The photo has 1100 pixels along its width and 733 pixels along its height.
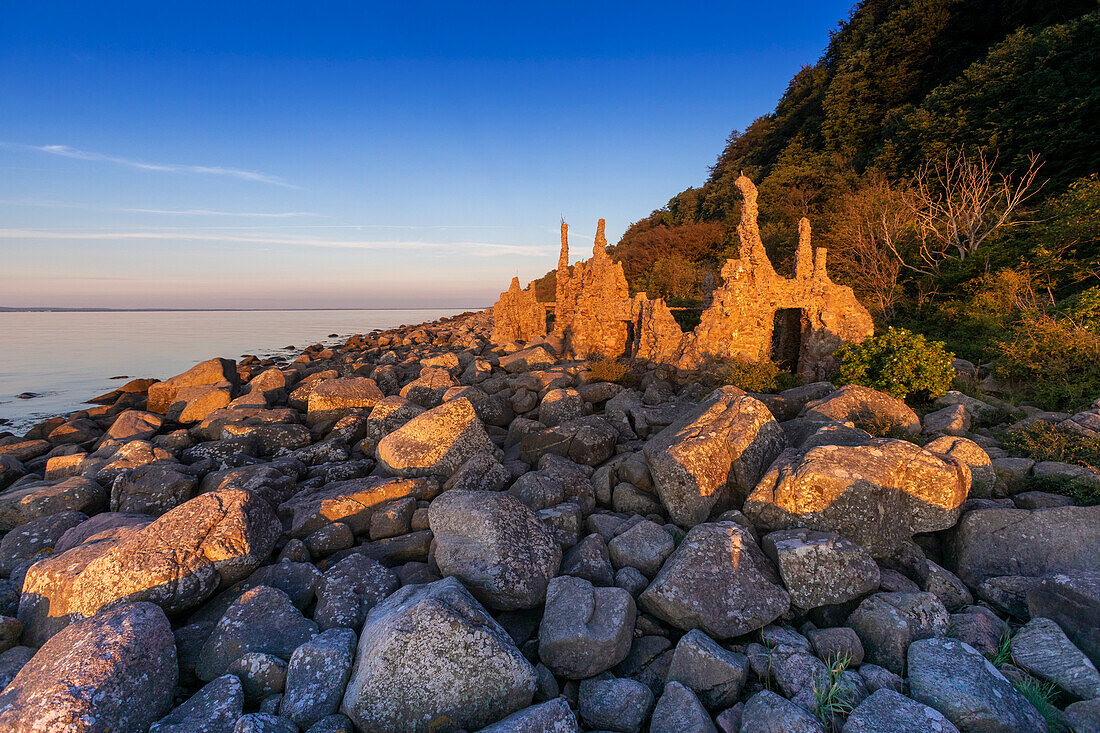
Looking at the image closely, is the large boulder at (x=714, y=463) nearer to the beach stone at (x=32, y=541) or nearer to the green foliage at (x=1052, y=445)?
the green foliage at (x=1052, y=445)

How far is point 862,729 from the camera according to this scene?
3738mm

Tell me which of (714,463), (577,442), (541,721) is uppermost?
(714,463)

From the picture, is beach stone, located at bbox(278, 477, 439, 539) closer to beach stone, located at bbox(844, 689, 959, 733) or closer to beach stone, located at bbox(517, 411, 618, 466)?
beach stone, located at bbox(517, 411, 618, 466)

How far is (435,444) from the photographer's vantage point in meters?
9.49

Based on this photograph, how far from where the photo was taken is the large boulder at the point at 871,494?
5.90m

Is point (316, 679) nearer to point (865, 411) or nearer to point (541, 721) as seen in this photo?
point (541, 721)

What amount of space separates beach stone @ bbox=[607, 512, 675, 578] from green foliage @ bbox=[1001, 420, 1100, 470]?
654 cm

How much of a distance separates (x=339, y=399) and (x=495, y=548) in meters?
10.8

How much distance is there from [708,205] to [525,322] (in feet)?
104

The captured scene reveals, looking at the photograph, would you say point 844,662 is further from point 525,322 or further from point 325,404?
point 525,322

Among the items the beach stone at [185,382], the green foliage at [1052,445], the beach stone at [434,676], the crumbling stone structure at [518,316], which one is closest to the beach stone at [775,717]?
the beach stone at [434,676]

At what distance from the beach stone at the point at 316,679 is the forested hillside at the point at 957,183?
16.3 metres

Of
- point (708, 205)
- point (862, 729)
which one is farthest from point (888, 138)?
point (862, 729)

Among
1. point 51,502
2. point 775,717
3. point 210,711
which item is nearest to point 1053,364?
point 775,717
